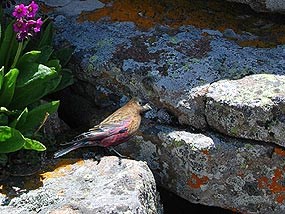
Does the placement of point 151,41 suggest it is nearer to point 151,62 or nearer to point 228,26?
point 151,62

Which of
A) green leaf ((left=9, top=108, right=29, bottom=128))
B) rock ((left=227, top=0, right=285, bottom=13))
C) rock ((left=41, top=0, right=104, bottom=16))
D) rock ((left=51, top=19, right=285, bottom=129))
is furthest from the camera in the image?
rock ((left=41, top=0, right=104, bottom=16))

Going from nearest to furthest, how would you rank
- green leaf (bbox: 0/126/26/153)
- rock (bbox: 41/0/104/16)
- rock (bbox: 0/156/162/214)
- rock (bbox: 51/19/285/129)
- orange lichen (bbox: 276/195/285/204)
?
rock (bbox: 0/156/162/214) → green leaf (bbox: 0/126/26/153) → orange lichen (bbox: 276/195/285/204) → rock (bbox: 51/19/285/129) → rock (bbox: 41/0/104/16)

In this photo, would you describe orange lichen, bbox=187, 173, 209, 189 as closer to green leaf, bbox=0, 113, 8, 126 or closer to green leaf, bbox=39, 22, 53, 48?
green leaf, bbox=0, 113, 8, 126

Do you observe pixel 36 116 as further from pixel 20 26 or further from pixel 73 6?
pixel 73 6

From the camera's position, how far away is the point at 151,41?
4578 mm

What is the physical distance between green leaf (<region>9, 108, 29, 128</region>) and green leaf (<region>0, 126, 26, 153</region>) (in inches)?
4.4

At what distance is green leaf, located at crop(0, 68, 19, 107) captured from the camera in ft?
12.4

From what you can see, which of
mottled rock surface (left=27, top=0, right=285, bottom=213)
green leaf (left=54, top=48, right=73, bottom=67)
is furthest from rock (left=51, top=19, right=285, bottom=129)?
green leaf (left=54, top=48, right=73, bottom=67)

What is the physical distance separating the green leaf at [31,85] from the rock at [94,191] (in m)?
0.47

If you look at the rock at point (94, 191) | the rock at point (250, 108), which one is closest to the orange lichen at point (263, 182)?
the rock at point (250, 108)

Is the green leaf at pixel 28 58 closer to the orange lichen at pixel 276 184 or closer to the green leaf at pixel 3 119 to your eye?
the green leaf at pixel 3 119

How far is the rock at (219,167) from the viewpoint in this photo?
3967 millimetres

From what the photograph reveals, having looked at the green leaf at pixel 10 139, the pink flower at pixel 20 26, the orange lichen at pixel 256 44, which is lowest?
the green leaf at pixel 10 139

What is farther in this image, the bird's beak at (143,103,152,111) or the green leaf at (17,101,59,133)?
the bird's beak at (143,103,152,111)
